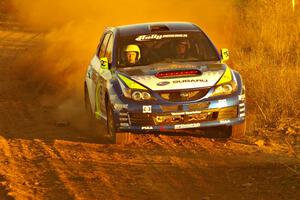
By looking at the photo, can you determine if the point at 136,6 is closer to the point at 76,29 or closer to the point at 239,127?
the point at 76,29

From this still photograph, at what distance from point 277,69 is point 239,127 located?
328cm

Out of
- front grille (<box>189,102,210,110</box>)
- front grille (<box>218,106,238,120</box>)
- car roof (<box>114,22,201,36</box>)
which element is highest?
car roof (<box>114,22,201,36</box>)

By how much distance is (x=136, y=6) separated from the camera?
29812 millimetres

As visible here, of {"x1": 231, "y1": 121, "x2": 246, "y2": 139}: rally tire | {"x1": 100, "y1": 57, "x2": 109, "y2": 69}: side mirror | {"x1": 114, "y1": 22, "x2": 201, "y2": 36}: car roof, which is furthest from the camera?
{"x1": 114, "y1": 22, "x2": 201, "y2": 36}: car roof

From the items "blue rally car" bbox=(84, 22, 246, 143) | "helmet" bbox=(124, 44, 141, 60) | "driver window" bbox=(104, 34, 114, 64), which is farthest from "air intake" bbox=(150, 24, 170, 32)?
"driver window" bbox=(104, 34, 114, 64)

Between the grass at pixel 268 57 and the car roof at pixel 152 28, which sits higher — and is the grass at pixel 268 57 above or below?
below

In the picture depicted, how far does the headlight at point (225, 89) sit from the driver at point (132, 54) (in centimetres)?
141

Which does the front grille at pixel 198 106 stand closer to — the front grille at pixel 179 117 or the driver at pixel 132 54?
the front grille at pixel 179 117

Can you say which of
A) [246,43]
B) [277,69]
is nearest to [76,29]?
[246,43]

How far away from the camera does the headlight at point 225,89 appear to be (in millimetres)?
9781

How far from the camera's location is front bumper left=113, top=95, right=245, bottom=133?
9680 millimetres

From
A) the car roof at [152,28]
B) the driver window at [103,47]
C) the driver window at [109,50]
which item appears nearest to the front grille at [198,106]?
the driver window at [109,50]

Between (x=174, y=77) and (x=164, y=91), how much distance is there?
0.28 metres

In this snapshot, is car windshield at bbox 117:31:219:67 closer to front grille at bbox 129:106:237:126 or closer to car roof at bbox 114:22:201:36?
car roof at bbox 114:22:201:36
